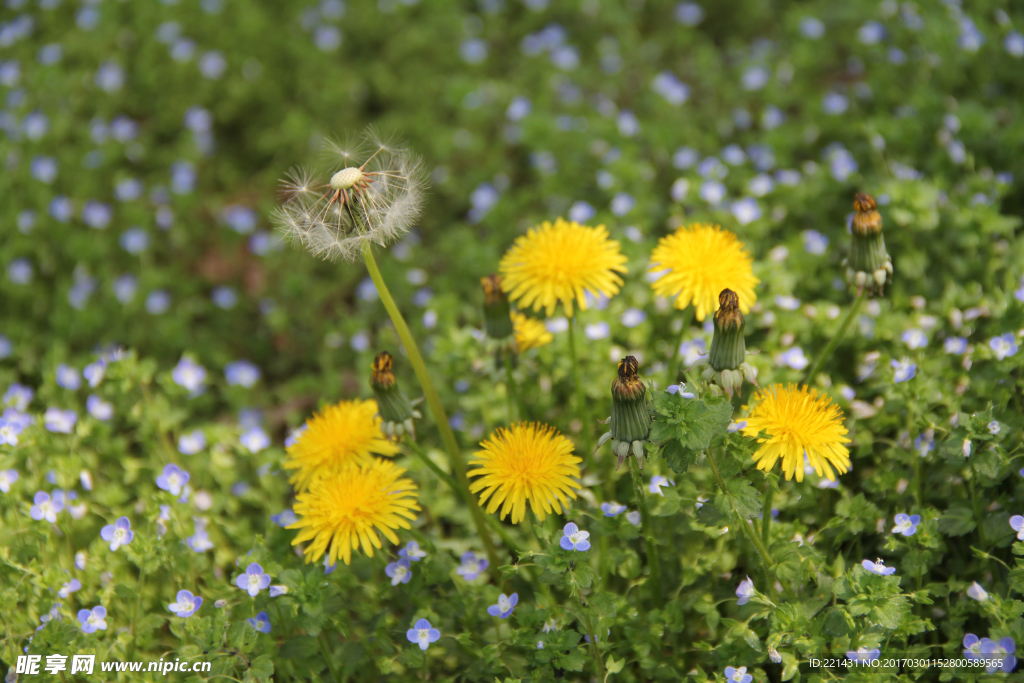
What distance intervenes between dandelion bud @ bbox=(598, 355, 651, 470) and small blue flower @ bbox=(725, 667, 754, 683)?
0.62 metres

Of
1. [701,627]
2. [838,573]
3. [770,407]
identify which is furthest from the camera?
[701,627]

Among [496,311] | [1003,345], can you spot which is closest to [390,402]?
[496,311]

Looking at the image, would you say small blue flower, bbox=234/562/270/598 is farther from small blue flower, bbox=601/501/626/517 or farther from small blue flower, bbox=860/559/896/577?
small blue flower, bbox=860/559/896/577

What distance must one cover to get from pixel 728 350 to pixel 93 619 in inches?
79.2

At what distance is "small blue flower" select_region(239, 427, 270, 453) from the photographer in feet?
9.79

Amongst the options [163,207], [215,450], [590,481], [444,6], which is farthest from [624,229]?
[163,207]

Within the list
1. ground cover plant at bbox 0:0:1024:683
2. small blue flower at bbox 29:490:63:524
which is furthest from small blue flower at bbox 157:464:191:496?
small blue flower at bbox 29:490:63:524

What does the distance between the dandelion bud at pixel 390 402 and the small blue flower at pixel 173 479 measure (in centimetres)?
82

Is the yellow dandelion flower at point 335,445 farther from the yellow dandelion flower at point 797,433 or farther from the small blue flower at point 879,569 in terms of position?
the small blue flower at point 879,569

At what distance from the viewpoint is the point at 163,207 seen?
14.7 feet

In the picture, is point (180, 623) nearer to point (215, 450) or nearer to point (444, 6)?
point (215, 450)

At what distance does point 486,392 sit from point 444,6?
124 inches

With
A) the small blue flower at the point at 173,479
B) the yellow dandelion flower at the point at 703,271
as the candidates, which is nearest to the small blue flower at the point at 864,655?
the yellow dandelion flower at the point at 703,271

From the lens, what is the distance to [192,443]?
3.08 meters
